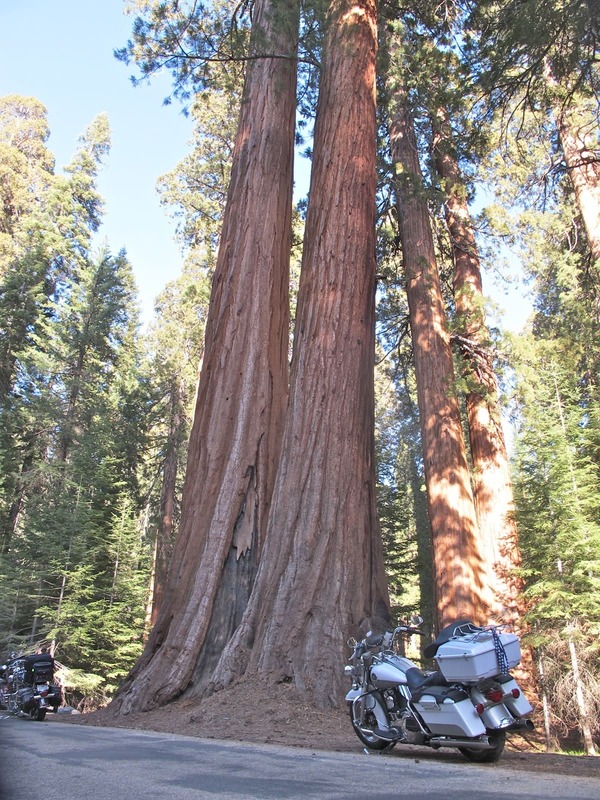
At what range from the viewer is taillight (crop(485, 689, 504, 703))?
4.24 m

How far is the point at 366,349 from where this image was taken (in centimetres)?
776

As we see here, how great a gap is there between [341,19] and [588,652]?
46.2ft

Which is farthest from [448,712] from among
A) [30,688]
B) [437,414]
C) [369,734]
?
[30,688]

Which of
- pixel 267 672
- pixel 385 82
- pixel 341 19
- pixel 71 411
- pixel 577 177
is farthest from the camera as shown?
pixel 71 411

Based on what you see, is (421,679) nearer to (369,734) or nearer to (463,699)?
(463,699)

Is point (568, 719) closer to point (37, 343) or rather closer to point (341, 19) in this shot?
point (341, 19)

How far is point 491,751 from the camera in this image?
4297 millimetres

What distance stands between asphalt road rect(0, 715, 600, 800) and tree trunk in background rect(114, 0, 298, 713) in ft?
9.53

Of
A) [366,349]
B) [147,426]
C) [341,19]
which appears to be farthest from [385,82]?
[147,426]

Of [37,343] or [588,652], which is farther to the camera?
[37,343]

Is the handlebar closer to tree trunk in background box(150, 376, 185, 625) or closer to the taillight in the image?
the taillight

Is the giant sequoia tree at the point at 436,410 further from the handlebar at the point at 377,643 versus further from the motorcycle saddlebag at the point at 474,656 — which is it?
the motorcycle saddlebag at the point at 474,656

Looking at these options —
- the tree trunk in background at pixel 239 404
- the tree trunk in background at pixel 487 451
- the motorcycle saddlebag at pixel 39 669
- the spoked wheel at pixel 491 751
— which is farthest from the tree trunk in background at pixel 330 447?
the motorcycle saddlebag at pixel 39 669

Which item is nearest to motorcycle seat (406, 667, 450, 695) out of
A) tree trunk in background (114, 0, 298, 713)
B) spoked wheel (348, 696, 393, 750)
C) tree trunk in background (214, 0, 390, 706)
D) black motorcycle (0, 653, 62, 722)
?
spoked wheel (348, 696, 393, 750)
